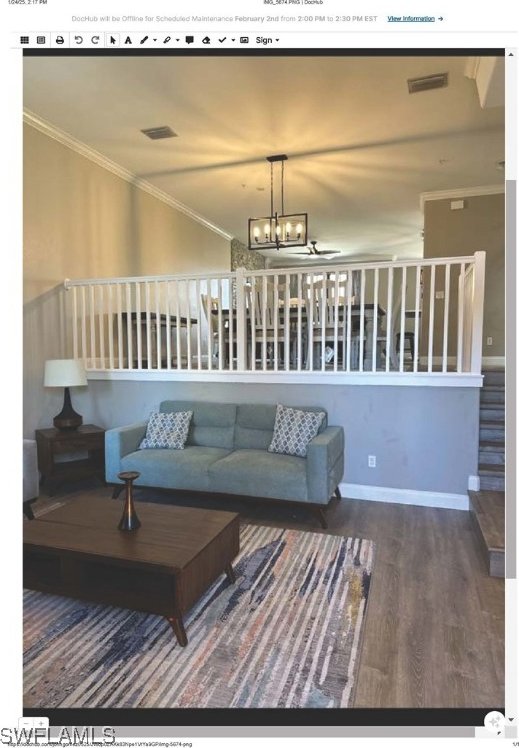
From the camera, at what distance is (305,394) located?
3.92m

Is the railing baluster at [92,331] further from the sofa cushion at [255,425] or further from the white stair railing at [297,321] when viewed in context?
the sofa cushion at [255,425]

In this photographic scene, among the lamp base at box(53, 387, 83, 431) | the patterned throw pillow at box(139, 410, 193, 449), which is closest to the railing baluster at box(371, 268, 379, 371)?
the patterned throw pillow at box(139, 410, 193, 449)

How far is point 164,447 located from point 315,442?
56.4 inches

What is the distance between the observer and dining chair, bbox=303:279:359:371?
12.9 ft

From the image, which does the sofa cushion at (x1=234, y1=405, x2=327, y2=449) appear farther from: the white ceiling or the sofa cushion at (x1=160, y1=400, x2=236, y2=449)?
the white ceiling

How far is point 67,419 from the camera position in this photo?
13.4 ft

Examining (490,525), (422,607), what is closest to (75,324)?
(422,607)

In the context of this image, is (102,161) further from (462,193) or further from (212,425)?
(462,193)

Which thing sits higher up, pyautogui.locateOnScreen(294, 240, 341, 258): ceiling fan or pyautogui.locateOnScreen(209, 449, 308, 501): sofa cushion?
pyautogui.locateOnScreen(294, 240, 341, 258): ceiling fan

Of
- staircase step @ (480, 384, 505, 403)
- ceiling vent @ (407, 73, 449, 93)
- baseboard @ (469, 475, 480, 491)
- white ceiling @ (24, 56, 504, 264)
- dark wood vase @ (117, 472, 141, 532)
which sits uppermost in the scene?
white ceiling @ (24, 56, 504, 264)

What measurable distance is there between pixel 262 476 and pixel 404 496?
4.24ft

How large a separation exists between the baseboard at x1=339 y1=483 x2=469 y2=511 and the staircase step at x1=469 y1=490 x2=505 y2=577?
147 millimetres

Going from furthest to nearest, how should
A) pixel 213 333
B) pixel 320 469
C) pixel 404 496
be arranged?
pixel 213 333
pixel 404 496
pixel 320 469
